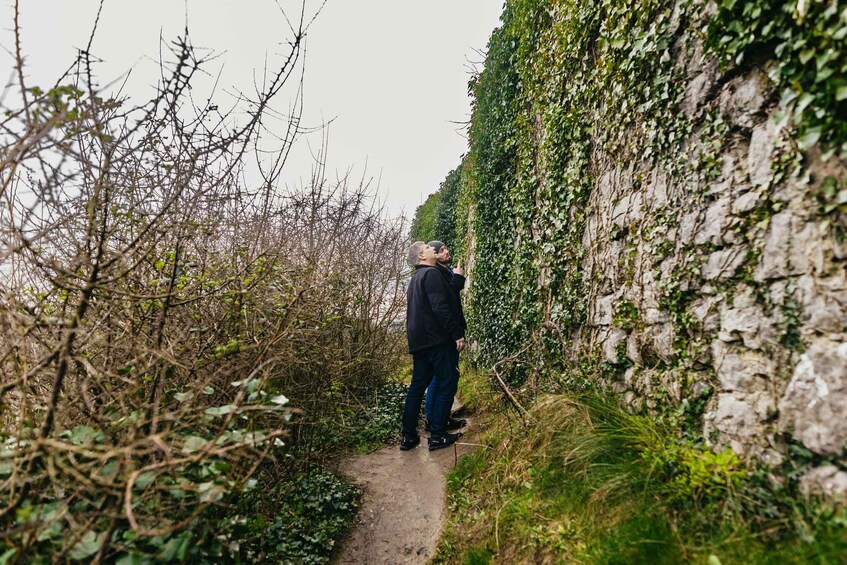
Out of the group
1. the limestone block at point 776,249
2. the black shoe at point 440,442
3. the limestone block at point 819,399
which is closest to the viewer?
the limestone block at point 819,399

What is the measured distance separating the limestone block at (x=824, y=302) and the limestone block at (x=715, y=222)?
0.50 m

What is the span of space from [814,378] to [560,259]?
96.5 inches

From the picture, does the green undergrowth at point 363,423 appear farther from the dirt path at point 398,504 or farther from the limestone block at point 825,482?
the limestone block at point 825,482

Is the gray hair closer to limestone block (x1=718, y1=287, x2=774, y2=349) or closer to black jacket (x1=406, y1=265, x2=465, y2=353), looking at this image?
black jacket (x1=406, y1=265, x2=465, y2=353)

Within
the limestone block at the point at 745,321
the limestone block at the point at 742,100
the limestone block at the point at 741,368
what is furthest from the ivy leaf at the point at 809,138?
the limestone block at the point at 741,368

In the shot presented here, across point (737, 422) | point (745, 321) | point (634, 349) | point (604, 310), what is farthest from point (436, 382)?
point (745, 321)

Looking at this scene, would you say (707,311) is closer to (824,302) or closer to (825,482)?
(824,302)

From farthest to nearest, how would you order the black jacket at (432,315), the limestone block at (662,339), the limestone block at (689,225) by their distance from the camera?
the black jacket at (432,315) → the limestone block at (662,339) → the limestone block at (689,225)

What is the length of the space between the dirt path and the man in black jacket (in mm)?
372

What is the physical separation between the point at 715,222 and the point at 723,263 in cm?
22

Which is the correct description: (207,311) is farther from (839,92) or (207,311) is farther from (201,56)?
(839,92)

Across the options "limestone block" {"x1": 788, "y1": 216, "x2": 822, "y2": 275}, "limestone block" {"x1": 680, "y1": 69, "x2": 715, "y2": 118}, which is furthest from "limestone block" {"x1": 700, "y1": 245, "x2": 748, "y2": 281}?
"limestone block" {"x1": 680, "y1": 69, "x2": 715, "y2": 118}

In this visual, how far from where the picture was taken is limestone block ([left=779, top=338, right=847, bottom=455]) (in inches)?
62.3

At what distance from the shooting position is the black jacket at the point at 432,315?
463cm
